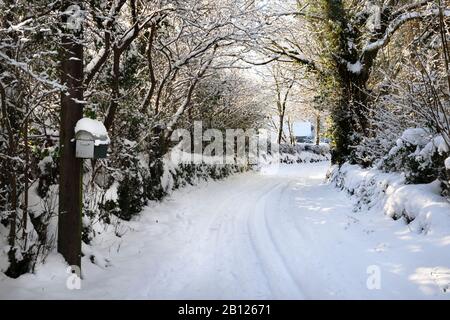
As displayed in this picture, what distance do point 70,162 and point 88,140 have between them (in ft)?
1.34

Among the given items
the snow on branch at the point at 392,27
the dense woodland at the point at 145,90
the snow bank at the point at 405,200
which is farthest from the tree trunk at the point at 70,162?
the snow on branch at the point at 392,27

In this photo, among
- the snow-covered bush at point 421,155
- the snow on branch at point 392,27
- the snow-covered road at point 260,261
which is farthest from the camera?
the snow on branch at point 392,27

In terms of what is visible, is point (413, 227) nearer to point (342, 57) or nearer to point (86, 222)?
point (86, 222)

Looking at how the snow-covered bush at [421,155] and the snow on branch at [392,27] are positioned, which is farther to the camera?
the snow on branch at [392,27]

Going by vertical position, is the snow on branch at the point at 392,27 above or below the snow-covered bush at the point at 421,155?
above

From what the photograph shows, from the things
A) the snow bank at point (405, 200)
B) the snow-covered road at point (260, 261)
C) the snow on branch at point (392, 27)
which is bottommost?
the snow-covered road at point (260, 261)

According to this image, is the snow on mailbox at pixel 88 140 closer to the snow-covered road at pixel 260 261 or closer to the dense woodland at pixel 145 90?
the dense woodland at pixel 145 90

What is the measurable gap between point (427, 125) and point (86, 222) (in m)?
6.36

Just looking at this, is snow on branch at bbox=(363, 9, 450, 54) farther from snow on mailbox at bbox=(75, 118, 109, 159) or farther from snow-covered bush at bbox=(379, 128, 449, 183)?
snow on mailbox at bbox=(75, 118, 109, 159)

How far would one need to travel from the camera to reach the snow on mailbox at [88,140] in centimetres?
438

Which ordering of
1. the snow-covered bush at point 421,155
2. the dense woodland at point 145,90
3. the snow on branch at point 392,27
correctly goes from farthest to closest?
the snow on branch at point 392,27 → the snow-covered bush at point 421,155 → the dense woodland at point 145,90

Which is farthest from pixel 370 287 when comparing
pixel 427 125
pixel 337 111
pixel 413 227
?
pixel 337 111

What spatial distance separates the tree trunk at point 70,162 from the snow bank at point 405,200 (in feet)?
16.7

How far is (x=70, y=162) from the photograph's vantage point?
4555 mm
